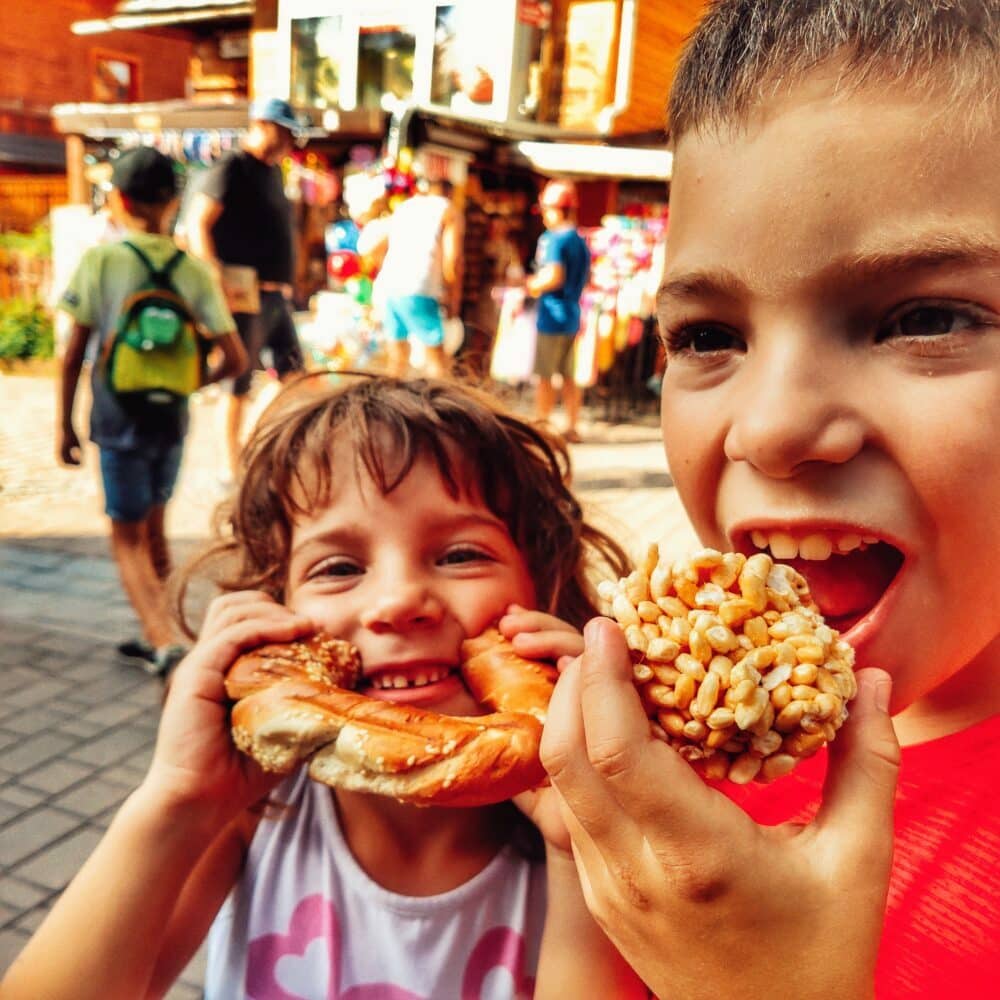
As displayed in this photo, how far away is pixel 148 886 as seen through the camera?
5.06ft

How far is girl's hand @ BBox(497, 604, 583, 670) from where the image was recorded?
1.55 meters

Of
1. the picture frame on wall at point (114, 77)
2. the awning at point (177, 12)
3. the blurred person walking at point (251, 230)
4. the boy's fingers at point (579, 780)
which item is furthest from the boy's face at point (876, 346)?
the picture frame on wall at point (114, 77)

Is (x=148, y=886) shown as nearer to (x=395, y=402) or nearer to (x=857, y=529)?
(x=395, y=402)

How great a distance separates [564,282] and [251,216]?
3272mm

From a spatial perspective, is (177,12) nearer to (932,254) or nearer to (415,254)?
(415,254)

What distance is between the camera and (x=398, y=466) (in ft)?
5.82

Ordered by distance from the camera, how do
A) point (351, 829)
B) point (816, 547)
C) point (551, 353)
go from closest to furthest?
point (816, 547), point (351, 829), point (551, 353)

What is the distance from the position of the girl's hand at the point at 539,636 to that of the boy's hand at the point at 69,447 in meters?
3.62

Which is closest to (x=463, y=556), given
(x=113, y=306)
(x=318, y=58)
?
(x=113, y=306)

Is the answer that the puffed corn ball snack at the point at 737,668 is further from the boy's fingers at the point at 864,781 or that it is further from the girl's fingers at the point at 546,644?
the girl's fingers at the point at 546,644

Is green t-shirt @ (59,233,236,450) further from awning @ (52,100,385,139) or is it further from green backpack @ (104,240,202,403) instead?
awning @ (52,100,385,139)

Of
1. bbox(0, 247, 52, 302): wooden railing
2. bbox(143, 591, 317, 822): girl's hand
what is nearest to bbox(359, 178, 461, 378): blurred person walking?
bbox(143, 591, 317, 822): girl's hand

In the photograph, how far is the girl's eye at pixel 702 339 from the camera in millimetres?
1208

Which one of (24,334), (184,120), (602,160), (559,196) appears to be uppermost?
(184,120)
